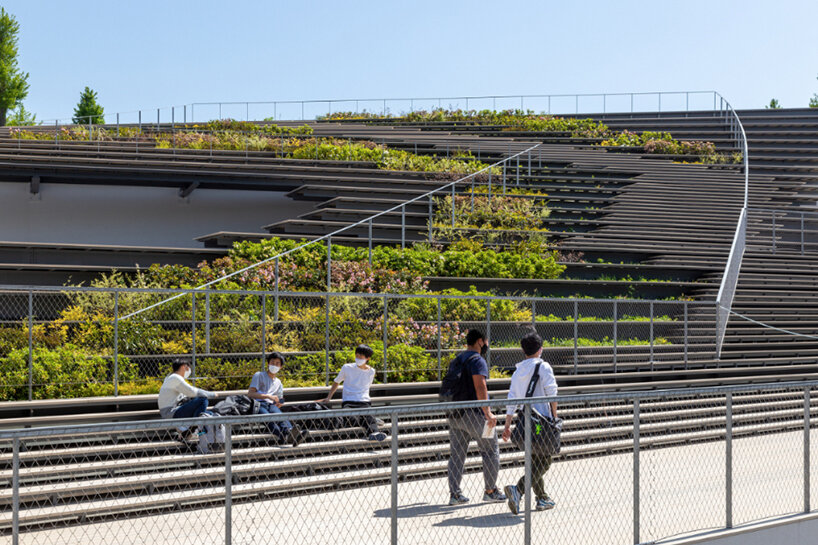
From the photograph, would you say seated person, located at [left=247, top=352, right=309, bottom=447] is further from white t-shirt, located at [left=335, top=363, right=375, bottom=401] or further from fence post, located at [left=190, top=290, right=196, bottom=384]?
fence post, located at [left=190, top=290, right=196, bottom=384]

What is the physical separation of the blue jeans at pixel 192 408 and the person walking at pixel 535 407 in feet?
11.9

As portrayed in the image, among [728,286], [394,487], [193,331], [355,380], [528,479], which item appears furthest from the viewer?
[728,286]

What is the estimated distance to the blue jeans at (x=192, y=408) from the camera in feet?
35.3

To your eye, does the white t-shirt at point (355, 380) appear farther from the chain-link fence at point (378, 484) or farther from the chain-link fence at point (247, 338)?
the chain-link fence at point (378, 484)

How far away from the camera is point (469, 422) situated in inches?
342

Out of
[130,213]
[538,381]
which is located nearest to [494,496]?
[538,381]

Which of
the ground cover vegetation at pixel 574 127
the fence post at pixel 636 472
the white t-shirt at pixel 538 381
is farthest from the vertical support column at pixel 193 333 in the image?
the ground cover vegetation at pixel 574 127

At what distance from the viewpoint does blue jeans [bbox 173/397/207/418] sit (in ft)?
35.3

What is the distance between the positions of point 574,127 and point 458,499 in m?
31.9

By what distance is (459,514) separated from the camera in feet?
25.6

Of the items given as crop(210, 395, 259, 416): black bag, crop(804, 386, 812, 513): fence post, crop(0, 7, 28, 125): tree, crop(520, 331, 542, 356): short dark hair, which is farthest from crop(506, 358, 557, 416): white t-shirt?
crop(0, 7, 28, 125): tree

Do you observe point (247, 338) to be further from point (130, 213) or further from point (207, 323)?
point (130, 213)

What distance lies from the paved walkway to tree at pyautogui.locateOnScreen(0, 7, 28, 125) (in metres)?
45.2

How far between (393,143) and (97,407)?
878 inches
